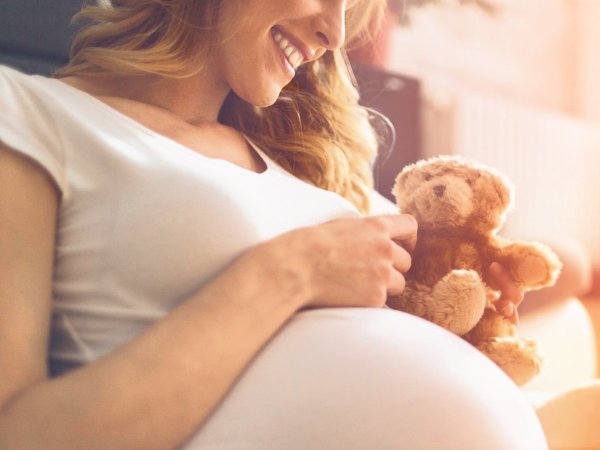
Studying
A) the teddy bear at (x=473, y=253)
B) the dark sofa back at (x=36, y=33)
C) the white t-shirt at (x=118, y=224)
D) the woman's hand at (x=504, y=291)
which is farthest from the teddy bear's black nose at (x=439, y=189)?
the dark sofa back at (x=36, y=33)

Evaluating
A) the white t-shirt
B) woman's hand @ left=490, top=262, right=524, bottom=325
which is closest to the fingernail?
woman's hand @ left=490, top=262, right=524, bottom=325

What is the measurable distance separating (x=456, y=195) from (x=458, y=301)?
124mm

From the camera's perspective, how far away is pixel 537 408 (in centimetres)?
97

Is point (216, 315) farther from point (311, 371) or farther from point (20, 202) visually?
point (20, 202)

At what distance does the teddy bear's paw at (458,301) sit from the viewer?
2.51 feet

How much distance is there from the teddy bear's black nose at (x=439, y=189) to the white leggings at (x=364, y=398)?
21 cm

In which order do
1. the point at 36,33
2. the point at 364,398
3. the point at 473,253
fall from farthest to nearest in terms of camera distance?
the point at 36,33
the point at 473,253
the point at 364,398

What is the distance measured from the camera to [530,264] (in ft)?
2.67

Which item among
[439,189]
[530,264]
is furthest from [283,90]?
[530,264]

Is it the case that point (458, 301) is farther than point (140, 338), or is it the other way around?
point (458, 301)

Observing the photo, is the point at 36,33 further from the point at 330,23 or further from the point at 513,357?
the point at 513,357

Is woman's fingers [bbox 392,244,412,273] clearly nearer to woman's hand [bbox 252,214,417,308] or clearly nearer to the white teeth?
woman's hand [bbox 252,214,417,308]

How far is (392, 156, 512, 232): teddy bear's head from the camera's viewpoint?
0.82 meters

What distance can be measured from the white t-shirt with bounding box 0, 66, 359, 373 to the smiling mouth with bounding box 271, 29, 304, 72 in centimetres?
24
